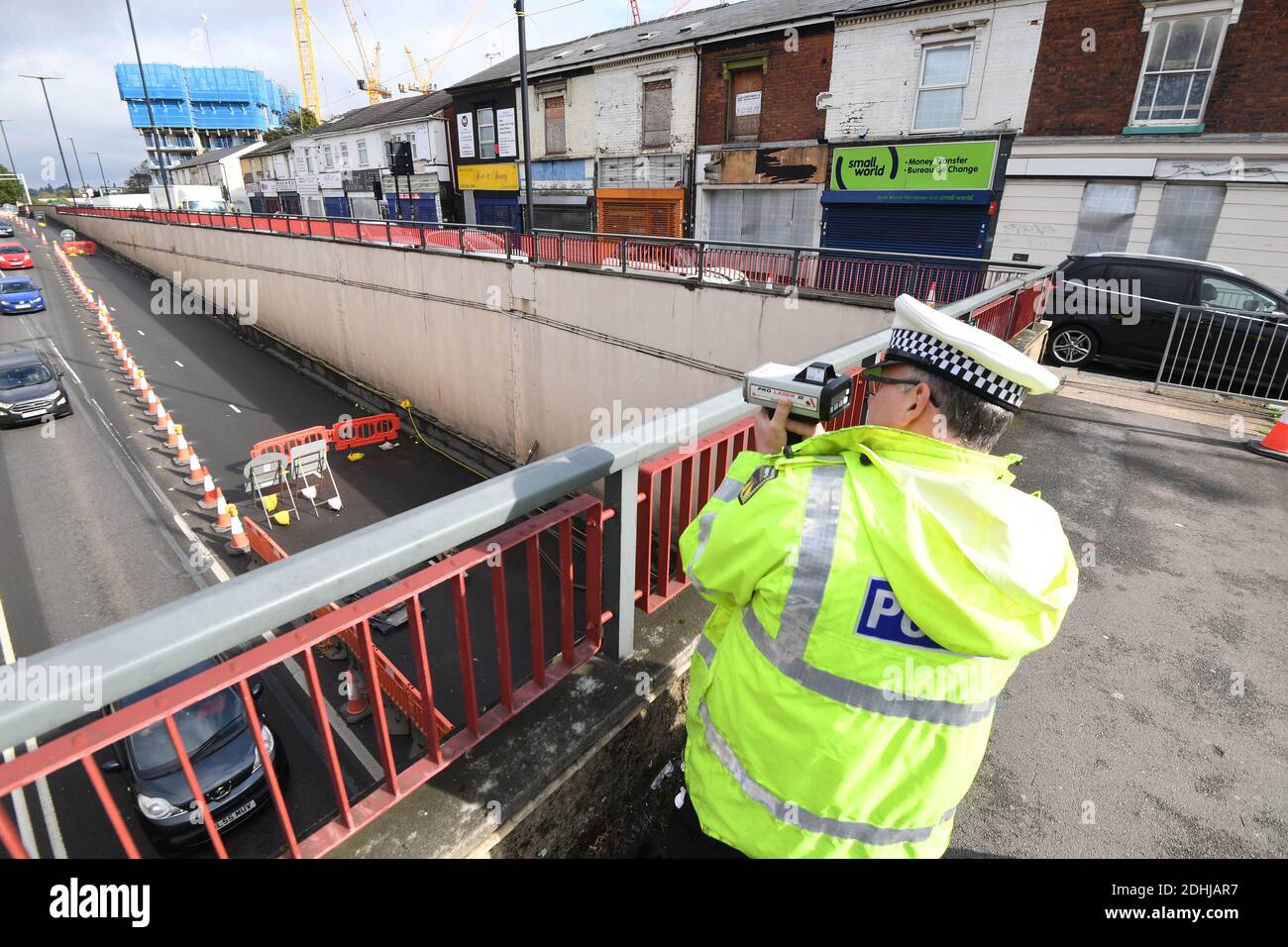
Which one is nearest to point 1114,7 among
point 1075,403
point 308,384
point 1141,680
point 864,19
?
point 864,19

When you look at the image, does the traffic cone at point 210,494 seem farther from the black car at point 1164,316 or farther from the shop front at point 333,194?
the shop front at point 333,194

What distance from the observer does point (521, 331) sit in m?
16.5

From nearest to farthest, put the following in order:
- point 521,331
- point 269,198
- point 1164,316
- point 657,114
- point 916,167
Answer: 1. point 1164,316
2. point 916,167
3. point 521,331
4. point 657,114
5. point 269,198

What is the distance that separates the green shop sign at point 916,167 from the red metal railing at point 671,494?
51.4 feet

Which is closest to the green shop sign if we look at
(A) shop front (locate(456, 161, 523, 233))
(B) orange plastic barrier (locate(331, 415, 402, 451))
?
(B) orange plastic barrier (locate(331, 415, 402, 451))

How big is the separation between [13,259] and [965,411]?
50026 millimetres

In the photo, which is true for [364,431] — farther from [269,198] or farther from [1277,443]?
[269,198]

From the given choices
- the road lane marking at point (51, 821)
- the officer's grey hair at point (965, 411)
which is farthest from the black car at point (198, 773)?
the officer's grey hair at point (965, 411)

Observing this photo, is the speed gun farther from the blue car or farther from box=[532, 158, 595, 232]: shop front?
the blue car

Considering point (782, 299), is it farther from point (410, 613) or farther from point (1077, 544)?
point (410, 613)

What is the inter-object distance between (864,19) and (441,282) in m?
13.0

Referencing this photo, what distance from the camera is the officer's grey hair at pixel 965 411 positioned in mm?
1442

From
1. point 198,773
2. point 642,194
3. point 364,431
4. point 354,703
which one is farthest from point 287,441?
point 642,194

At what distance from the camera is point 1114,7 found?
12945 mm
